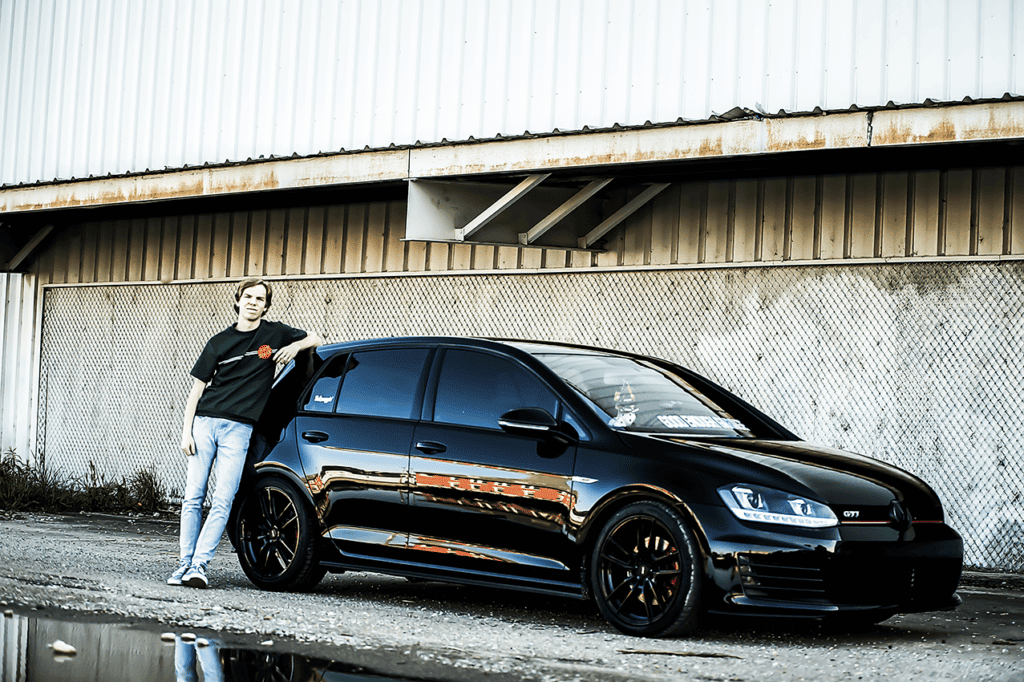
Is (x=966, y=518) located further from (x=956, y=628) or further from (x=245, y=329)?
(x=245, y=329)

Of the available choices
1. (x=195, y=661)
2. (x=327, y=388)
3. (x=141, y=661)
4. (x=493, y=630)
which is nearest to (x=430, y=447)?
(x=327, y=388)

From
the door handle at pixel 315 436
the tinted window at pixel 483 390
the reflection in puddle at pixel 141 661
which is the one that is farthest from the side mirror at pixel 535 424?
the reflection in puddle at pixel 141 661

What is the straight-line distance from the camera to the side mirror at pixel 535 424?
7148 millimetres

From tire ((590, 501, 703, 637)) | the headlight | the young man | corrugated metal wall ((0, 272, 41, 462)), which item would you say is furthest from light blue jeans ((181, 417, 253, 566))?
corrugated metal wall ((0, 272, 41, 462))

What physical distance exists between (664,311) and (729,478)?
5429 mm

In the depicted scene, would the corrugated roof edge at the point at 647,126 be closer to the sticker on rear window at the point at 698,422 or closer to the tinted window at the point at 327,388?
the sticker on rear window at the point at 698,422

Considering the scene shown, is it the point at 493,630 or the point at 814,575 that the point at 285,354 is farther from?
the point at 814,575

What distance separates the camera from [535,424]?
7156mm

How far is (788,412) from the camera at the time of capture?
36.9 feet

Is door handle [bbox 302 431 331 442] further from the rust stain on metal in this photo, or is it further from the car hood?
the rust stain on metal

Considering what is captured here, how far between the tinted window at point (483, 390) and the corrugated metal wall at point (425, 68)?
12.2ft

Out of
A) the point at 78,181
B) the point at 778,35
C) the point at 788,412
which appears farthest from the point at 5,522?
the point at 778,35

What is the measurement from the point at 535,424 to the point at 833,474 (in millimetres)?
1589

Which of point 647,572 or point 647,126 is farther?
point 647,126
